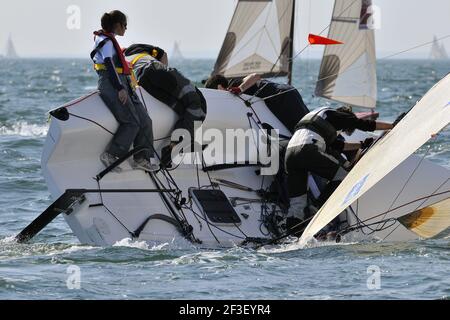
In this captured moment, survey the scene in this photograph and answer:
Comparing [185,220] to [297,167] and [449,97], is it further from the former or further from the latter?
[449,97]

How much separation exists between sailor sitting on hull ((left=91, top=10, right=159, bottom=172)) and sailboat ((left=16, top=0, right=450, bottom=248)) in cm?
9

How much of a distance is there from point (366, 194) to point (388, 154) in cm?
100

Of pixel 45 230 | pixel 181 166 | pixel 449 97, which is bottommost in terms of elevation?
pixel 45 230

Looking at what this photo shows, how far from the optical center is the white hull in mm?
8016

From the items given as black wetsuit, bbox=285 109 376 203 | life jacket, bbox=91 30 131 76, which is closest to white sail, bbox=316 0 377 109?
black wetsuit, bbox=285 109 376 203

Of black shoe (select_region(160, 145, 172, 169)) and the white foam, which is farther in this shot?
black shoe (select_region(160, 145, 172, 169))

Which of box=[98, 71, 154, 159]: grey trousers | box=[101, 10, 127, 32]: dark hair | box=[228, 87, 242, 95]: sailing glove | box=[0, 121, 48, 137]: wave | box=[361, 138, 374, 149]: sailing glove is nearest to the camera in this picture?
box=[101, 10, 127, 32]: dark hair

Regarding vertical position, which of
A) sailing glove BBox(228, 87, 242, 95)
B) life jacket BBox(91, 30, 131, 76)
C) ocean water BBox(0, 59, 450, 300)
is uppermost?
life jacket BBox(91, 30, 131, 76)

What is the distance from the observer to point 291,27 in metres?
13.4

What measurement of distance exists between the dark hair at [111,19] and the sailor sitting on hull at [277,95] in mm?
1578

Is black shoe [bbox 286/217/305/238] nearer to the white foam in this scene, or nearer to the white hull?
the white hull

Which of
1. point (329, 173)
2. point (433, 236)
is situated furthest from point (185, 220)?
point (433, 236)

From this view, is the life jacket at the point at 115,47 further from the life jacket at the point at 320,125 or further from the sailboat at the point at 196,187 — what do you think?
the life jacket at the point at 320,125
